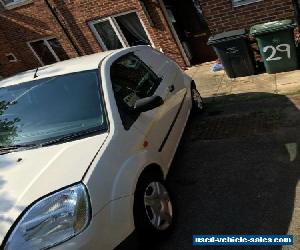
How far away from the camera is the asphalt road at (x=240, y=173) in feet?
12.4

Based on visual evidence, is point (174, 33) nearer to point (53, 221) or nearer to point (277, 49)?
→ point (277, 49)

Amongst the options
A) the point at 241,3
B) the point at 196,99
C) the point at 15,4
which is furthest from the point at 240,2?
the point at 15,4

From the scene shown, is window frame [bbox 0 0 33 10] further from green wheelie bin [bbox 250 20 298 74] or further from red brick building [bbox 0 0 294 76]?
green wheelie bin [bbox 250 20 298 74]

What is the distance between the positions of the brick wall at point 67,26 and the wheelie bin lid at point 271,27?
109 inches

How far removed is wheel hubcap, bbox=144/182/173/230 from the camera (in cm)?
358

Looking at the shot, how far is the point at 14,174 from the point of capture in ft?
10.5

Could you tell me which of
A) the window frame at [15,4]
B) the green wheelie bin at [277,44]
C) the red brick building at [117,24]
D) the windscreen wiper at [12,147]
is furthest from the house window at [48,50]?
the windscreen wiper at [12,147]

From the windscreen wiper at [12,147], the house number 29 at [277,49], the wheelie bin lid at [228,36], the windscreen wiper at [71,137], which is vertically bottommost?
the house number 29 at [277,49]

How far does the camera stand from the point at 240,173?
179 inches

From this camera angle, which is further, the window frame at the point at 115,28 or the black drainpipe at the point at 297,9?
the window frame at the point at 115,28

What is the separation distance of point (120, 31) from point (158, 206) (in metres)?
7.39

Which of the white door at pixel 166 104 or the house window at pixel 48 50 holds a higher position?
the white door at pixel 166 104

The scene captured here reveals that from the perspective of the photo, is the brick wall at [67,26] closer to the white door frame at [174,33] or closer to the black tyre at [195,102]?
the white door frame at [174,33]

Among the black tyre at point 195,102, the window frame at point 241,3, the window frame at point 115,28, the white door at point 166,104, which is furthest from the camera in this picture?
the window frame at point 115,28
